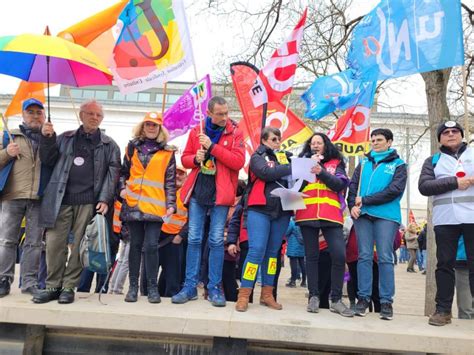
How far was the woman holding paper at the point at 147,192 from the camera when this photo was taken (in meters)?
4.36

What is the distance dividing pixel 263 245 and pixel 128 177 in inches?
66.3

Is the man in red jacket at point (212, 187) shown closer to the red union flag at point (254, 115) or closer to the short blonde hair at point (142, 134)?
the short blonde hair at point (142, 134)

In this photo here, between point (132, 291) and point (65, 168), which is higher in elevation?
point (65, 168)

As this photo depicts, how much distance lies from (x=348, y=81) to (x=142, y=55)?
419cm

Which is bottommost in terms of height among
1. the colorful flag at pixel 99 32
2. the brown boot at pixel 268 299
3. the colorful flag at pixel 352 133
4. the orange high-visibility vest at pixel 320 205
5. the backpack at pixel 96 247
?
the brown boot at pixel 268 299

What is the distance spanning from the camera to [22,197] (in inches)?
177

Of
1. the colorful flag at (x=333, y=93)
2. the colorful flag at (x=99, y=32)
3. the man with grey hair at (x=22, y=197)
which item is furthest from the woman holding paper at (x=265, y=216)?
the colorful flag at (x=333, y=93)

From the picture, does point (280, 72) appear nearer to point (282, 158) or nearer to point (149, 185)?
point (282, 158)

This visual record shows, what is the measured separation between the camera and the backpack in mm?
4246

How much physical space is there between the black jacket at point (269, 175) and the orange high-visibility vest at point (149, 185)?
0.97 meters

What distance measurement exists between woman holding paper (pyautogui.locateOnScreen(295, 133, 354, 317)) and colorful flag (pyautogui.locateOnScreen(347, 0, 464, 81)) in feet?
4.57

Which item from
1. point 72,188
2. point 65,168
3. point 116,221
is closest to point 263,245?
point 116,221

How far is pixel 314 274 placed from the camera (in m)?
4.36

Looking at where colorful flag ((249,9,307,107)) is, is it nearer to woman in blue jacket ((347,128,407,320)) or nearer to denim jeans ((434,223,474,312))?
woman in blue jacket ((347,128,407,320))
